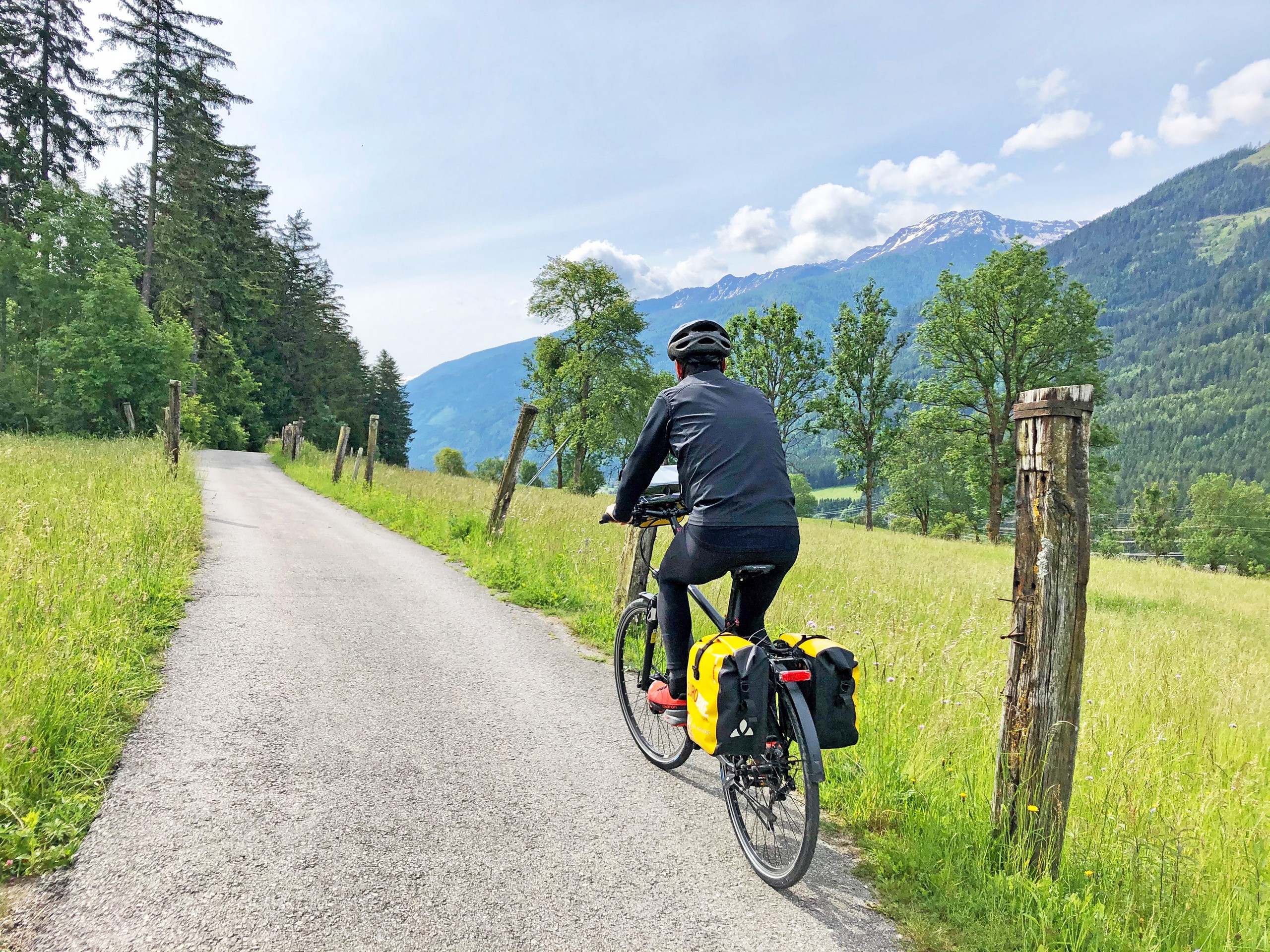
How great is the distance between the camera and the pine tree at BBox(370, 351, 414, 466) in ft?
210

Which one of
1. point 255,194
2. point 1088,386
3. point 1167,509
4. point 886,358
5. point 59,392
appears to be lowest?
point 1167,509

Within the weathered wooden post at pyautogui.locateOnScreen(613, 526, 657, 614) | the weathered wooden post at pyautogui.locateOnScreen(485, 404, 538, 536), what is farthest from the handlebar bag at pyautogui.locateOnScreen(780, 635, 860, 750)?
the weathered wooden post at pyautogui.locateOnScreen(485, 404, 538, 536)

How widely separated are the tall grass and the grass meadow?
3.09 metres

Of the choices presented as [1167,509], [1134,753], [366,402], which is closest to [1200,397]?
[1167,509]

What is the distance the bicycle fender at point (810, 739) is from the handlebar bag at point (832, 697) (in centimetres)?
4

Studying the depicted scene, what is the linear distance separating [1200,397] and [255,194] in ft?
780

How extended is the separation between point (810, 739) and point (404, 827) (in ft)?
6.37

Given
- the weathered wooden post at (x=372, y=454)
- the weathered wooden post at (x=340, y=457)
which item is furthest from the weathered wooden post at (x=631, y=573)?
the weathered wooden post at (x=340, y=457)

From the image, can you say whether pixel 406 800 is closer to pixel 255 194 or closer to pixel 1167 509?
pixel 255 194

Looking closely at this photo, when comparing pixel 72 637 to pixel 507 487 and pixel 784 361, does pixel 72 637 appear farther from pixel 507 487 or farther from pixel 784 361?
pixel 784 361

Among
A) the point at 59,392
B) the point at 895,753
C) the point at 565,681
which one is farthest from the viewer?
the point at 59,392

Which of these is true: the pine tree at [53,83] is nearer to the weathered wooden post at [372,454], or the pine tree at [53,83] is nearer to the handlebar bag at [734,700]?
the weathered wooden post at [372,454]

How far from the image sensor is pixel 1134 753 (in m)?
3.99

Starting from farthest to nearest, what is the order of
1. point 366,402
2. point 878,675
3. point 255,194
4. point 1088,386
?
point 366,402 → point 255,194 → point 878,675 → point 1088,386
